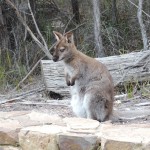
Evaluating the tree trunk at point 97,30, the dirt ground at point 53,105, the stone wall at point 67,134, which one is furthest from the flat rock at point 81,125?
the tree trunk at point 97,30

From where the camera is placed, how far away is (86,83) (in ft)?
17.6

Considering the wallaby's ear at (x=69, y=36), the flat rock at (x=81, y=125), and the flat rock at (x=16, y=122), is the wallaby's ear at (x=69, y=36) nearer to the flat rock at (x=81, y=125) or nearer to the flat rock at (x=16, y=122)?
the flat rock at (x=16, y=122)

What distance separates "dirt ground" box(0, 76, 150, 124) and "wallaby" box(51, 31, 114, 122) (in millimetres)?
301

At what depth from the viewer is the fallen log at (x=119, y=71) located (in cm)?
736

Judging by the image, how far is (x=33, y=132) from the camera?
4.55 metres

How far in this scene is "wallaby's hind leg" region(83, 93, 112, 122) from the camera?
514 cm

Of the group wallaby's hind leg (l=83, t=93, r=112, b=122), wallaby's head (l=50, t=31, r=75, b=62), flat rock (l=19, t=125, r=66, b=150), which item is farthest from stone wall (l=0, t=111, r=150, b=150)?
wallaby's head (l=50, t=31, r=75, b=62)

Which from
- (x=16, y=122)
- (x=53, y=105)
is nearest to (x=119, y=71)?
(x=53, y=105)

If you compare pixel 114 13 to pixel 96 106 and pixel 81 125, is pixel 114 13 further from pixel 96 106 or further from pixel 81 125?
pixel 81 125

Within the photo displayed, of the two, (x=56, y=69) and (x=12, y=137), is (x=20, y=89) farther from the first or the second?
(x=12, y=137)

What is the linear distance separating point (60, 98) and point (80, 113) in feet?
7.44

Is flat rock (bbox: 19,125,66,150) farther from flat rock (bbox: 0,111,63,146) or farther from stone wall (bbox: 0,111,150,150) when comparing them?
flat rock (bbox: 0,111,63,146)

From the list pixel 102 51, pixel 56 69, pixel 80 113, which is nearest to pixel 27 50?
pixel 102 51

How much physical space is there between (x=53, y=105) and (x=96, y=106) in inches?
60.3
